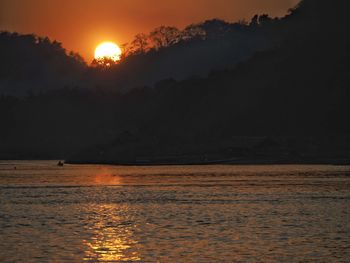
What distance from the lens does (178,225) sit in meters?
66.0

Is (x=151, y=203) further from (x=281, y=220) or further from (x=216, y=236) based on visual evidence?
(x=216, y=236)

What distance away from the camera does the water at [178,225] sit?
5059cm

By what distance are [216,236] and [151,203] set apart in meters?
33.7

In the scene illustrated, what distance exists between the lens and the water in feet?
166

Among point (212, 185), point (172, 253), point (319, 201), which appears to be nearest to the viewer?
point (172, 253)

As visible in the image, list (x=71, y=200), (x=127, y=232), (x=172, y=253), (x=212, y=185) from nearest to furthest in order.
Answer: (x=172, y=253) → (x=127, y=232) → (x=71, y=200) → (x=212, y=185)

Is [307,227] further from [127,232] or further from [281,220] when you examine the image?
[127,232]

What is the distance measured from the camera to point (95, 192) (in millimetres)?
114562

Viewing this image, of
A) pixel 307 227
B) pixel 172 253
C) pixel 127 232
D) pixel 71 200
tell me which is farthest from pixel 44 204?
pixel 172 253

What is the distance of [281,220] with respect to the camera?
227 feet

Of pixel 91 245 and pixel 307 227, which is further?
pixel 307 227

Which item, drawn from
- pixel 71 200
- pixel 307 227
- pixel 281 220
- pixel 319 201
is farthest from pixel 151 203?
pixel 307 227

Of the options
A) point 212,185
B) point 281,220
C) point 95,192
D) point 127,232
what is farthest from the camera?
point 212,185

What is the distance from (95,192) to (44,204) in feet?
77.1
